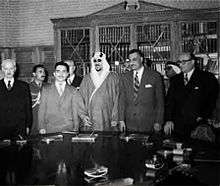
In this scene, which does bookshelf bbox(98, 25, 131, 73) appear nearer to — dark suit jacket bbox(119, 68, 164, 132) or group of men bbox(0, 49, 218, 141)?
group of men bbox(0, 49, 218, 141)

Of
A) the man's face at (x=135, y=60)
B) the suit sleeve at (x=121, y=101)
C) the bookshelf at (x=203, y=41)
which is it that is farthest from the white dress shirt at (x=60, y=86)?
the bookshelf at (x=203, y=41)

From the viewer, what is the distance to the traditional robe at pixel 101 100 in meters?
3.88

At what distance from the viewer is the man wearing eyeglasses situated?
370 centimetres

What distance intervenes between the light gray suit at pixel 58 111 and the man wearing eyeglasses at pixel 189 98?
3.48 feet

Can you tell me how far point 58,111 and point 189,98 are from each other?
4.71 ft

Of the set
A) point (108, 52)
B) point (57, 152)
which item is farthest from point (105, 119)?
point (108, 52)

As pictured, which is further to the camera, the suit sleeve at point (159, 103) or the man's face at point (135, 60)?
the man's face at point (135, 60)

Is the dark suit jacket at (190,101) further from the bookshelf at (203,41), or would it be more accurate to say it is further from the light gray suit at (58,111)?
the bookshelf at (203,41)

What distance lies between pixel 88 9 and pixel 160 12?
5.50 ft

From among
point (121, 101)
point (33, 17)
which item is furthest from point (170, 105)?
point (33, 17)

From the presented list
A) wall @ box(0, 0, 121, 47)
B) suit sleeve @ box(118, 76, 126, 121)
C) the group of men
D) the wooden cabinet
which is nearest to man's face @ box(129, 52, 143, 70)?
the group of men

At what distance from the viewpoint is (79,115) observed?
11.7ft

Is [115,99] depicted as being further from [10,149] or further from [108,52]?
[108,52]

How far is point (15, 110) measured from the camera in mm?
3559
